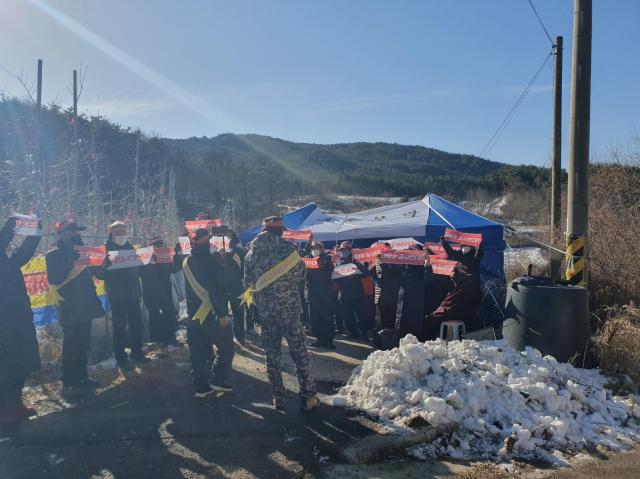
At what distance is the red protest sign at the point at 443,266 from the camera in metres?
7.88

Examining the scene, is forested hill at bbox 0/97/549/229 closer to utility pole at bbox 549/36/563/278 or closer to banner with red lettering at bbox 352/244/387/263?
banner with red lettering at bbox 352/244/387/263

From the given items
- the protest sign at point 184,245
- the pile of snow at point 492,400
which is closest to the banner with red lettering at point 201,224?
the protest sign at point 184,245

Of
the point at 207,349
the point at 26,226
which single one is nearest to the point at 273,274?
the point at 207,349

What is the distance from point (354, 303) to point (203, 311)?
379 cm

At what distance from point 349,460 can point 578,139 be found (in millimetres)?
5985

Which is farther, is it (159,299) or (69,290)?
(159,299)

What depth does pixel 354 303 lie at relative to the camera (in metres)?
9.05

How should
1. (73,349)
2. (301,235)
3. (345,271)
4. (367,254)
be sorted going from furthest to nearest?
(301,235) < (367,254) < (345,271) < (73,349)

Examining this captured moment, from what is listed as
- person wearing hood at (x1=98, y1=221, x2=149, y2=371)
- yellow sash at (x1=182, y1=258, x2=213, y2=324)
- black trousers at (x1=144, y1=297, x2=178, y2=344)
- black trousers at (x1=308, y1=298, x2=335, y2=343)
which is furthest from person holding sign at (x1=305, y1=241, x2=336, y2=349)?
person wearing hood at (x1=98, y1=221, x2=149, y2=371)

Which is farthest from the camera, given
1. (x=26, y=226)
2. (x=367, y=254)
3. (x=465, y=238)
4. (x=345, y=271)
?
(x=367, y=254)

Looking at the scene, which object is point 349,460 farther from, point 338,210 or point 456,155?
point 456,155

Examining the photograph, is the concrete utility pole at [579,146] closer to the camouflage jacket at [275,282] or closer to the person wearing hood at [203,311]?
the camouflage jacket at [275,282]

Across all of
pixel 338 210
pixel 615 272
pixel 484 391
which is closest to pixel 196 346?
pixel 484 391

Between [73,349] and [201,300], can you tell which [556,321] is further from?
[73,349]
